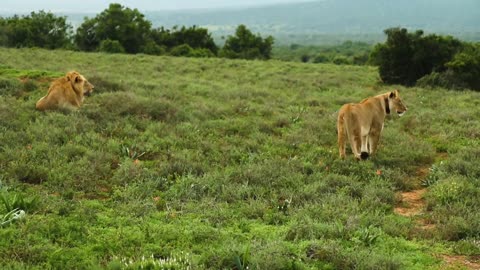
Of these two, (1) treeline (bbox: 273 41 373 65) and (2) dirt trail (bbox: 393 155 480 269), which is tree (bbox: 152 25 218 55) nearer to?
(1) treeline (bbox: 273 41 373 65)

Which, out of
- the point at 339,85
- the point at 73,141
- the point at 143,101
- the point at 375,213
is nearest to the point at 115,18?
the point at 339,85

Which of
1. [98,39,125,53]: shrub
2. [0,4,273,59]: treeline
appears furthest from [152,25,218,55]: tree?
[98,39,125,53]: shrub

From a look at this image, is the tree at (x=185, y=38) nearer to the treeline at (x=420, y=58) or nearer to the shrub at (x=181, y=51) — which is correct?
the shrub at (x=181, y=51)

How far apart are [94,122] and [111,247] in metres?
6.76

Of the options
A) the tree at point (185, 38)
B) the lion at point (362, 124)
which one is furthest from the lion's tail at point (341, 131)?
the tree at point (185, 38)

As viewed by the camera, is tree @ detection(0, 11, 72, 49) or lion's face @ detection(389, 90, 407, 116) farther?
tree @ detection(0, 11, 72, 49)

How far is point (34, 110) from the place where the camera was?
12.4 m

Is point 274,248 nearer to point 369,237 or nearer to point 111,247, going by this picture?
→ point 369,237

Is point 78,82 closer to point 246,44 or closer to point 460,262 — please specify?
point 460,262

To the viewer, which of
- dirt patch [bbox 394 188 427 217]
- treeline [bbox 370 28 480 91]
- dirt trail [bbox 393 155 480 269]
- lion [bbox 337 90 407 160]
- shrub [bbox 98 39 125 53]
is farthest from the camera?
shrub [bbox 98 39 125 53]

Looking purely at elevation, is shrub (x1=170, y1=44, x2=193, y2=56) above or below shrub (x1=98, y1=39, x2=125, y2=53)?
below

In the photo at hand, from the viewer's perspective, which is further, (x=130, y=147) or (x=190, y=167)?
(x=130, y=147)

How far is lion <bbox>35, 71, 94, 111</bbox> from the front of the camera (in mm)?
12391

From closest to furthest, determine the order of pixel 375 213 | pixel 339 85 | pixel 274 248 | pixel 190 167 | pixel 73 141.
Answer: pixel 274 248 → pixel 375 213 → pixel 190 167 → pixel 73 141 → pixel 339 85
